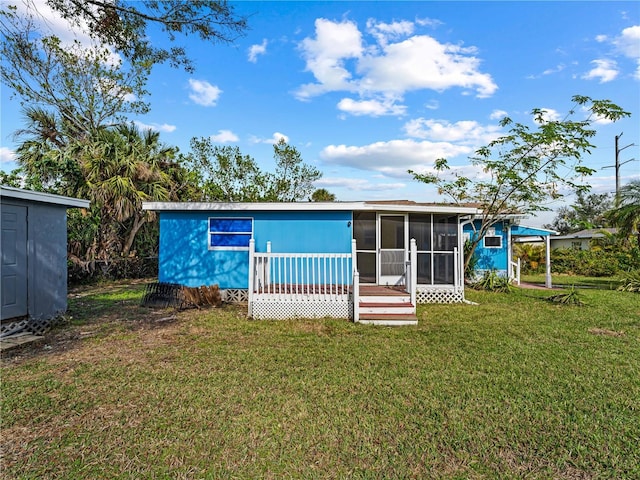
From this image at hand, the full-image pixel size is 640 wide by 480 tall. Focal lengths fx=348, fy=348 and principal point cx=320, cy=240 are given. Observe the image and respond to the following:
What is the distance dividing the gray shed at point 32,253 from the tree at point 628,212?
17052 mm

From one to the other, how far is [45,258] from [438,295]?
8826 millimetres

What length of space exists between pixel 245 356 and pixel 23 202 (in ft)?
16.0

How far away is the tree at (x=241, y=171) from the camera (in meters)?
22.4

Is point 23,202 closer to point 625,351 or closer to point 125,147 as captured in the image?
point 125,147

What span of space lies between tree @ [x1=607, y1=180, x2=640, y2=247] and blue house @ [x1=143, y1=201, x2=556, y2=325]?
8.19m

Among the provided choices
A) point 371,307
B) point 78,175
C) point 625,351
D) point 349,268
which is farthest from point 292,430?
point 78,175

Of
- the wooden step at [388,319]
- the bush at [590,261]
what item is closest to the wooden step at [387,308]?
the wooden step at [388,319]

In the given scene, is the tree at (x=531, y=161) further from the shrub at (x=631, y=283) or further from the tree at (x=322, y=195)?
the tree at (x=322, y=195)

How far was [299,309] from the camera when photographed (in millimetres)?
7285

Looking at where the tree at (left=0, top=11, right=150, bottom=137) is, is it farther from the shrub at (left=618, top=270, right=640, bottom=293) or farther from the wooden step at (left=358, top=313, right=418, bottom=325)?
the shrub at (left=618, top=270, right=640, bottom=293)

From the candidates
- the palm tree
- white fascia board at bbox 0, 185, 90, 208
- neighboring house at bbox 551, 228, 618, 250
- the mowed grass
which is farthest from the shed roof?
neighboring house at bbox 551, 228, 618, 250

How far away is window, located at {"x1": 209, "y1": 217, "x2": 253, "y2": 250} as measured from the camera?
9.11 metres

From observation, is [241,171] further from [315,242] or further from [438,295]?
[438,295]

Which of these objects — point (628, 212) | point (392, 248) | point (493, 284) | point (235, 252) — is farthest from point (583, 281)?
point (235, 252)
